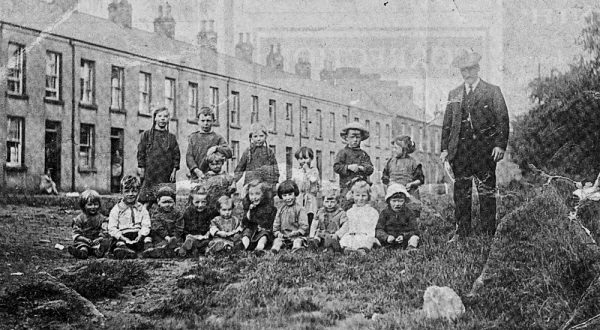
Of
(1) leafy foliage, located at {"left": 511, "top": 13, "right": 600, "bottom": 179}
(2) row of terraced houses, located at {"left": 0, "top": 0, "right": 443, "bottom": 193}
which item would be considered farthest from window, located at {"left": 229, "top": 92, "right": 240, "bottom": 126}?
(1) leafy foliage, located at {"left": 511, "top": 13, "right": 600, "bottom": 179}

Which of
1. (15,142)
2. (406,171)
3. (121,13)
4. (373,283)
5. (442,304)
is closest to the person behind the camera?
(442,304)

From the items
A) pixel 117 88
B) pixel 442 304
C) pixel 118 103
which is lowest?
pixel 442 304

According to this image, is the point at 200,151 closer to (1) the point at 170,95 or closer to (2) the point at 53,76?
(1) the point at 170,95

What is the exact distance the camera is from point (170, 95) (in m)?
5.01

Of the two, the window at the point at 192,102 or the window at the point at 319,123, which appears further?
the window at the point at 192,102

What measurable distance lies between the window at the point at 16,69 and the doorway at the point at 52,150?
12.0 inches

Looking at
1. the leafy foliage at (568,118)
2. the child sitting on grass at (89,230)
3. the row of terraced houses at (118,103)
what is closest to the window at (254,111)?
the row of terraced houses at (118,103)

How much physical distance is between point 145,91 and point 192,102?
325 mm

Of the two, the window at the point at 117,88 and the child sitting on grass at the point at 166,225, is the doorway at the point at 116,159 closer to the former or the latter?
the window at the point at 117,88

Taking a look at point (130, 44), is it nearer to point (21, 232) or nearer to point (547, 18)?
point (21, 232)

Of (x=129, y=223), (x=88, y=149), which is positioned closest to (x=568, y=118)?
(x=129, y=223)

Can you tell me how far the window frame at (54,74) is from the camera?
5.00 meters

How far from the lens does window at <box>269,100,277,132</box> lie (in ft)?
16.4

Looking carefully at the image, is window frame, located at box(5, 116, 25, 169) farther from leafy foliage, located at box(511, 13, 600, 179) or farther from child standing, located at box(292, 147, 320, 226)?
leafy foliage, located at box(511, 13, 600, 179)
